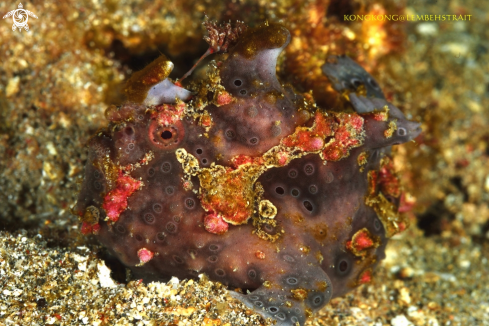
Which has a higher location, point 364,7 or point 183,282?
point 364,7

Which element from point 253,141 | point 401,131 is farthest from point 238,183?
point 401,131

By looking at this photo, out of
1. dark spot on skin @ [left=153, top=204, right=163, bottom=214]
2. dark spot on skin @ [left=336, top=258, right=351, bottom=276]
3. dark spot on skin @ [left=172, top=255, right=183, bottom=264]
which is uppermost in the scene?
dark spot on skin @ [left=153, top=204, right=163, bottom=214]

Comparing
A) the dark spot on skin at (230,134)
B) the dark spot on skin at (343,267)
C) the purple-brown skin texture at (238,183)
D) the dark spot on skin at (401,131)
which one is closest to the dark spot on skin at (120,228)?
the purple-brown skin texture at (238,183)

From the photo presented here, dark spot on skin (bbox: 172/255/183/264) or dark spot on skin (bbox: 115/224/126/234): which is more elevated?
dark spot on skin (bbox: 115/224/126/234)

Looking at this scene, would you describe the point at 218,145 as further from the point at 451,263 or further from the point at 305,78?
the point at 451,263

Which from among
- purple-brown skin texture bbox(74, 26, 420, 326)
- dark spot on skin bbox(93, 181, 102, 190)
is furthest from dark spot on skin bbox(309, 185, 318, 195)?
dark spot on skin bbox(93, 181, 102, 190)

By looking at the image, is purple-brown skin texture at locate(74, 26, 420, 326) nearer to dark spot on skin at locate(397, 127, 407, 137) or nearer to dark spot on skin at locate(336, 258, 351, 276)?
dark spot on skin at locate(397, 127, 407, 137)

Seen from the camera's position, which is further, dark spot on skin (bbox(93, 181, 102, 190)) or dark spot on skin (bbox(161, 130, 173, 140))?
dark spot on skin (bbox(93, 181, 102, 190))

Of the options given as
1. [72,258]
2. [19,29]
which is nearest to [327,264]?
[72,258]

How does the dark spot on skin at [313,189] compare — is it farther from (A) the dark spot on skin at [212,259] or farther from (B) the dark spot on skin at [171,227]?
(B) the dark spot on skin at [171,227]
